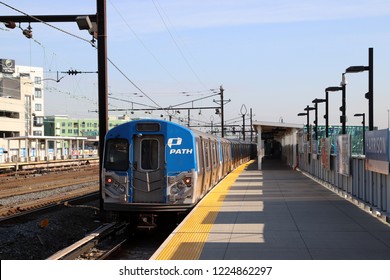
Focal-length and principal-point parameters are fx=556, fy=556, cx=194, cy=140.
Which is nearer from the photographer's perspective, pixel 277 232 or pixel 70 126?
pixel 277 232

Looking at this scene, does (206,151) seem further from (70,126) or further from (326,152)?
(70,126)

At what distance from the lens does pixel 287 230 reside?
404 inches

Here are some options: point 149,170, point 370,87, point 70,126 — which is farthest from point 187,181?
point 70,126

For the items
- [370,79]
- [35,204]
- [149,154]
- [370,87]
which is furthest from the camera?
[35,204]

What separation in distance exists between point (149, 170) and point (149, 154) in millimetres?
400

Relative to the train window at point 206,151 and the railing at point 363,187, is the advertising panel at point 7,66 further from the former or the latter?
the railing at point 363,187

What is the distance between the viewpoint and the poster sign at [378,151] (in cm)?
1004

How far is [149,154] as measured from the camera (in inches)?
525

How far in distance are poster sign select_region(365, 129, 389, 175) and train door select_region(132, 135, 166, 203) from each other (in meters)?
4.67

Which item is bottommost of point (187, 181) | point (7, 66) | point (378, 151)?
point (187, 181)

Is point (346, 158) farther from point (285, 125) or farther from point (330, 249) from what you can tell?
point (285, 125)

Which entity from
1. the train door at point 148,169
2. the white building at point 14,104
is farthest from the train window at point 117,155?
the white building at point 14,104
